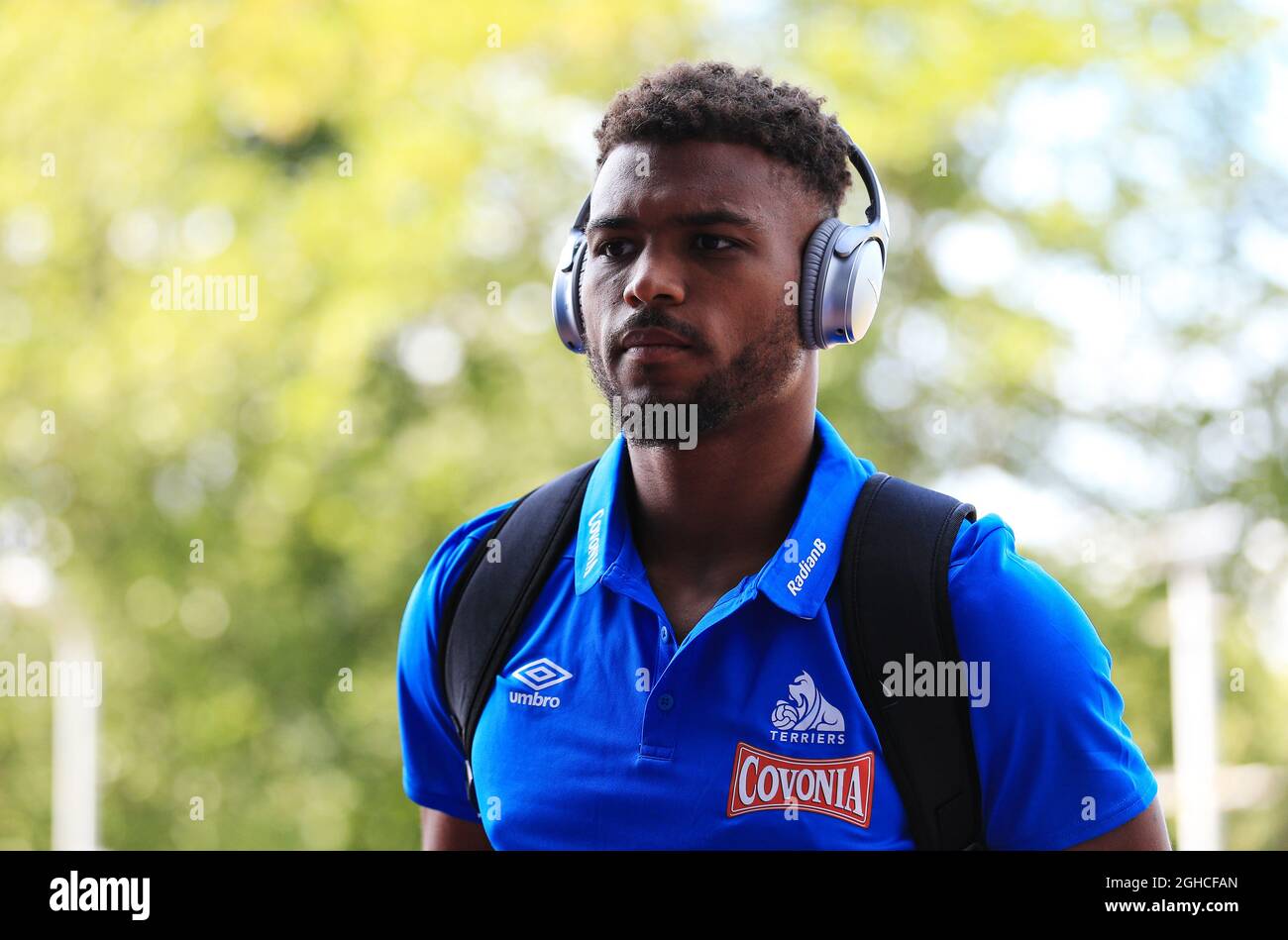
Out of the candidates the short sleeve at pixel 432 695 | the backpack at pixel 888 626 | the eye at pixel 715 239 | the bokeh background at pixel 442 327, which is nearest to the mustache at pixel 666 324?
the eye at pixel 715 239

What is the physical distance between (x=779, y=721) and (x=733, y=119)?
3.00 feet

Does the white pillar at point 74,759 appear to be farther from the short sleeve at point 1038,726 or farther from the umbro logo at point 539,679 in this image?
the short sleeve at point 1038,726

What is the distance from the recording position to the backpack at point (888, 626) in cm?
182

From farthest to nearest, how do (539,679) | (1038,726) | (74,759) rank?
(74,759)
(539,679)
(1038,726)

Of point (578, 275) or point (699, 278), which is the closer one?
point (699, 278)

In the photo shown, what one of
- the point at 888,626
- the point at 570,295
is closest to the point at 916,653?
the point at 888,626

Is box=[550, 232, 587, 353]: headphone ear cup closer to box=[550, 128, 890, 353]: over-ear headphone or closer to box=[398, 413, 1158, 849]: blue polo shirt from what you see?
box=[550, 128, 890, 353]: over-ear headphone

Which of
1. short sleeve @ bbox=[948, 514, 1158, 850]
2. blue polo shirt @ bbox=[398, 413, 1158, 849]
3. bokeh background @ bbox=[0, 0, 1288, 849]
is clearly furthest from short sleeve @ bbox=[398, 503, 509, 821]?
bokeh background @ bbox=[0, 0, 1288, 849]

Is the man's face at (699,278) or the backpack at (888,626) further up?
the man's face at (699,278)

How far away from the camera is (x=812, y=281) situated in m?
2.05

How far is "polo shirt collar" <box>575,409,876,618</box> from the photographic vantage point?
1939 mm

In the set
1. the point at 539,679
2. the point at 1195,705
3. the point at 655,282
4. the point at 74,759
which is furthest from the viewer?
the point at 74,759

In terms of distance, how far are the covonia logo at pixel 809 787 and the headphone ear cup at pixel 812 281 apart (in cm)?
66

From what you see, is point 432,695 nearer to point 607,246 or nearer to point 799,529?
point 799,529
